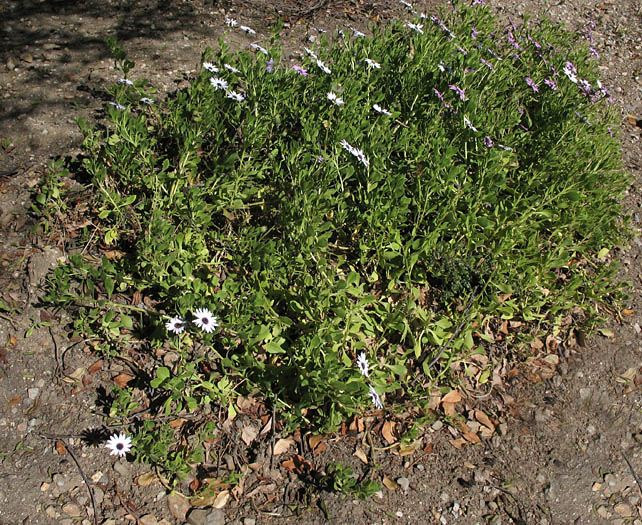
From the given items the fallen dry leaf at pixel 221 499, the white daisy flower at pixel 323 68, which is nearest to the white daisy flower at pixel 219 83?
the white daisy flower at pixel 323 68

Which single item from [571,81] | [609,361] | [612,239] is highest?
[571,81]

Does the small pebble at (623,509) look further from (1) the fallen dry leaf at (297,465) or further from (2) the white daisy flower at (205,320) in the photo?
(2) the white daisy flower at (205,320)

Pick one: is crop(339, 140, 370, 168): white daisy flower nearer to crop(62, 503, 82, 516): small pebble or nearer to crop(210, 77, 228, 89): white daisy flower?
crop(210, 77, 228, 89): white daisy flower

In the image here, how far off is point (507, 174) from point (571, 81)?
1.26 m

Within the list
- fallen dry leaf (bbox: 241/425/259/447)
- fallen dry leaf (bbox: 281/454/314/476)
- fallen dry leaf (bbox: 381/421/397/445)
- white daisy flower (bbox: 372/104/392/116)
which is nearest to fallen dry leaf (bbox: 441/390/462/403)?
fallen dry leaf (bbox: 381/421/397/445)

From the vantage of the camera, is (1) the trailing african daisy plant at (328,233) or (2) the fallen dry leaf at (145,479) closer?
(2) the fallen dry leaf at (145,479)

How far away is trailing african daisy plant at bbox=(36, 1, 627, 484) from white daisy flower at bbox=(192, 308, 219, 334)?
0.5 inches

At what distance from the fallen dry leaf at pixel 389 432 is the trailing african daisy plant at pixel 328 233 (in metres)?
0.13

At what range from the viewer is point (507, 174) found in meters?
4.20

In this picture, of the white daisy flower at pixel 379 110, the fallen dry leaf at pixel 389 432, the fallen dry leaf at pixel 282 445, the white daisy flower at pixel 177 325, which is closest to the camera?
the white daisy flower at pixel 177 325

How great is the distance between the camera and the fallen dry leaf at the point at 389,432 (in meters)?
2.88

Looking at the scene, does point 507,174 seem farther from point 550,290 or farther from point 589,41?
point 589,41

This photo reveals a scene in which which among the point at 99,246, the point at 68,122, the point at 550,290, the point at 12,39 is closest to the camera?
the point at 99,246

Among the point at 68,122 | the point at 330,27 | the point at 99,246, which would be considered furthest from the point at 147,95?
the point at 330,27
